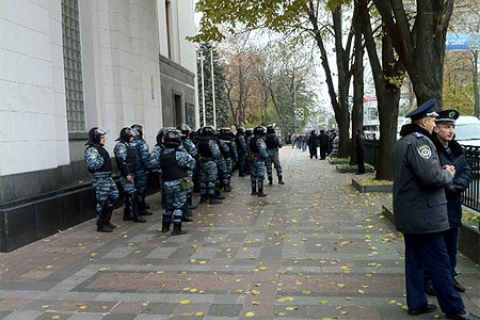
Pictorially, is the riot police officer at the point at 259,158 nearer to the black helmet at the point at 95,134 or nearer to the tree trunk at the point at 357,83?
the black helmet at the point at 95,134

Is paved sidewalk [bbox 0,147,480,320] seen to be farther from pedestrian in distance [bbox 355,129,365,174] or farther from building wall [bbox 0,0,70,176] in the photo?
pedestrian in distance [bbox 355,129,365,174]

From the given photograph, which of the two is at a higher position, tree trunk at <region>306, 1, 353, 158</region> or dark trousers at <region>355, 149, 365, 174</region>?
tree trunk at <region>306, 1, 353, 158</region>

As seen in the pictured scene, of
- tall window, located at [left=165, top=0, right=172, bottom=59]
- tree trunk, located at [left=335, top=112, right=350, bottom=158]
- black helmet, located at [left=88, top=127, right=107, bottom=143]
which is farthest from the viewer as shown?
tree trunk, located at [left=335, top=112, right=350, bottom=158]

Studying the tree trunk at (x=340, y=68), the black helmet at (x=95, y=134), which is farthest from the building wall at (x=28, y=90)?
the tree trunk at (x=340, y=68)

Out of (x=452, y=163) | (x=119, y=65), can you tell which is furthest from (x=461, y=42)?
(x=452, y=163)

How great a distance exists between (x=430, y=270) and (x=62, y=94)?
25.9ft

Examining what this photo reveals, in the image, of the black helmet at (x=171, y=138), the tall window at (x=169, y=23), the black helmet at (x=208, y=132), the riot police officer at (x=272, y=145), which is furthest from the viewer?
the tall window at (x=169, y=23)

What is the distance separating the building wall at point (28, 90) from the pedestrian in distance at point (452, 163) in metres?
6.33

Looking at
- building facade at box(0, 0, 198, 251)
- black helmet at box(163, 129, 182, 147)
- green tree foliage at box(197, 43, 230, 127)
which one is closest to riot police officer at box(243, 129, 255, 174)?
building facade at box(0, 0, 198, 251)

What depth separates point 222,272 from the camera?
18.7 feet

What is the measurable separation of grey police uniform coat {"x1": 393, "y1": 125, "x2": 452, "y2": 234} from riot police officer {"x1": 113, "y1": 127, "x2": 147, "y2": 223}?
5.94 meters

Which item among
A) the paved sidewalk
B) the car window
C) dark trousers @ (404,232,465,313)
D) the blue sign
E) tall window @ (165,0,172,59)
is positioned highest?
tall window @ (165,0,172,59)

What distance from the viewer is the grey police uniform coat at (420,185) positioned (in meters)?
3.90

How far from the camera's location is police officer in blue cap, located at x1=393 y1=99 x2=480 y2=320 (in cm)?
393
